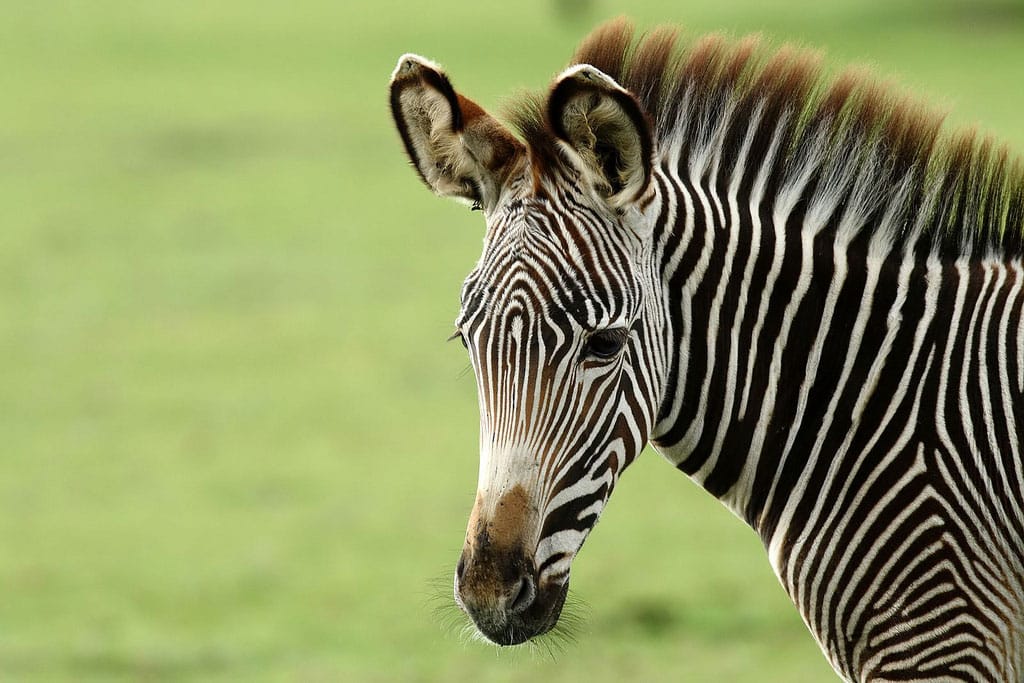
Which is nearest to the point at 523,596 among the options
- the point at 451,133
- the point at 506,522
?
the point at 506,522

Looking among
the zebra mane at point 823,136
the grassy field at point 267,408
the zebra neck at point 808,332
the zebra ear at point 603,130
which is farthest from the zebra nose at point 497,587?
the grassy field at point 267,408

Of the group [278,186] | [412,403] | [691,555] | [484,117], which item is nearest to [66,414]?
[412,403]

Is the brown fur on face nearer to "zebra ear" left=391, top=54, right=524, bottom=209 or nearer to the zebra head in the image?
the zebra head

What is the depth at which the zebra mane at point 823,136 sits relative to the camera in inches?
163

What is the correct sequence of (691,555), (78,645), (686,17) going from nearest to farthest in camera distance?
(78,645)
(691,555)
(686,17)

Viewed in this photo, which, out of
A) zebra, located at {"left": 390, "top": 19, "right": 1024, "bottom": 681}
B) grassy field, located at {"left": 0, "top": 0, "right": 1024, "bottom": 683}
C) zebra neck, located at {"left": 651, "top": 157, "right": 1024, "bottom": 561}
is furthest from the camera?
grassy field, located at {"left": 0, "top": 0, "right": 1024, "bottom": 683}

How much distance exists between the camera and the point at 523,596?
12.1ft

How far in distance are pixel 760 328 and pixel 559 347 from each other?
2.33 ft

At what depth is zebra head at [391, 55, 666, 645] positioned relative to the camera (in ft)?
12.1

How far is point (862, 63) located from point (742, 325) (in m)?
1.07

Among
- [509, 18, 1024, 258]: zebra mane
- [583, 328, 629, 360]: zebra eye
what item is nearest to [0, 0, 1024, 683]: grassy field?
[509, 18, 1024, 258]: zebra mane

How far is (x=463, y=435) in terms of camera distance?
55.8ft

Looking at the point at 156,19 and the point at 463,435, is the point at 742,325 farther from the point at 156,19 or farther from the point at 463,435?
the point at 156,19

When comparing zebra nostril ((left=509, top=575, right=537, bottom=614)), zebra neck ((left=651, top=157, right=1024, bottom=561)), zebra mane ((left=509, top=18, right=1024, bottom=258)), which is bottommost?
zebra nostril ((left=509, top=575, right=537, bottom=614))
